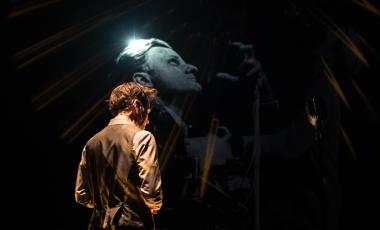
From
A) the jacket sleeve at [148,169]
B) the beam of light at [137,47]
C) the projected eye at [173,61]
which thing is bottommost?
the jacket sleeve at [148,169]

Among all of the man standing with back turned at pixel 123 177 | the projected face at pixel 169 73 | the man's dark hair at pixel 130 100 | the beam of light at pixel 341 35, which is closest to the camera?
the man standing with back turned at pixel 123 177

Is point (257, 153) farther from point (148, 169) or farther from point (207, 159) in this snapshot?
point (148, 169)

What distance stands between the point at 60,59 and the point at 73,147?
134 cm

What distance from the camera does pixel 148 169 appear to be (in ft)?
6.62

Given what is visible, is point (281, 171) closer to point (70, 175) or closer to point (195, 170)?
point (195, 170)

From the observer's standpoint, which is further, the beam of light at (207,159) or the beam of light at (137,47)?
the beam of light at (137,47)

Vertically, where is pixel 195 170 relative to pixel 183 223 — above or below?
above

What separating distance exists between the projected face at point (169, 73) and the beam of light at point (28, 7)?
1.66 metres

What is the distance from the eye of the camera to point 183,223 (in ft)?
12.2

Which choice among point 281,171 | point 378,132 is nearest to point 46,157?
point 281,171

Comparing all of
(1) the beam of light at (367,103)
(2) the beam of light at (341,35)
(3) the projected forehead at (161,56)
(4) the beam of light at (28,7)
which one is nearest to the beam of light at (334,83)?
(1) the beam of light at (367,103)

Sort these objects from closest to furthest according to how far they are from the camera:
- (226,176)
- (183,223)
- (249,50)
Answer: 1. (183,223)
2. (226,176)
3. (249,50)

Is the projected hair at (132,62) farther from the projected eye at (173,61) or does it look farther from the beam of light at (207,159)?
the beam of light at (207,159)

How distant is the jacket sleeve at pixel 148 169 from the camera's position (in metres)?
2.01
